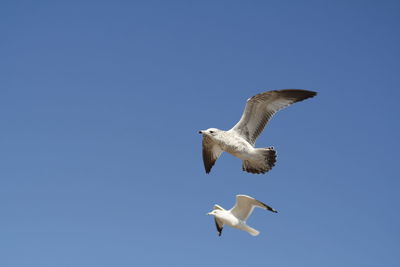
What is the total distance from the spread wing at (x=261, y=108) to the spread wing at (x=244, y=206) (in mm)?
1606

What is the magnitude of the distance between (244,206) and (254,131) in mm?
1912

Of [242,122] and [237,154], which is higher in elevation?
[242,122]

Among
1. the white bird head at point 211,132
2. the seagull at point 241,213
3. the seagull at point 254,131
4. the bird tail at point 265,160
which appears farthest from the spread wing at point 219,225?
the white bird head at point 211,132

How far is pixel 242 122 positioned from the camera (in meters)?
11.0

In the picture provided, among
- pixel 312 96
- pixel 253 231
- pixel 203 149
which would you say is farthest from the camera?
pixel 203 149

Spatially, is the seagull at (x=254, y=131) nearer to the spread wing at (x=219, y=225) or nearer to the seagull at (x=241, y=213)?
the seagull at (x=241, y=213)

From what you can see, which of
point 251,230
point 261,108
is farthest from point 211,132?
point 251,230

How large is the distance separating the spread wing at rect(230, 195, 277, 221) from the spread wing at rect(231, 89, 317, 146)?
1.61m

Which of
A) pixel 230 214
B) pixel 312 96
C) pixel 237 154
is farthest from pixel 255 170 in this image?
pixel 312 96

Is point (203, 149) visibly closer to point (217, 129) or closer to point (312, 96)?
point (217, 129)

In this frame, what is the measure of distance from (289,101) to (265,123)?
0.75 meters

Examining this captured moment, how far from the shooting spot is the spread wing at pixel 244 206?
9.79 m

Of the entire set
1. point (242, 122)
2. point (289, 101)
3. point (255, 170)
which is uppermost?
point (289, 101)

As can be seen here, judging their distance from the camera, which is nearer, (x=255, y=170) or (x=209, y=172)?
(x=255, y=170)
